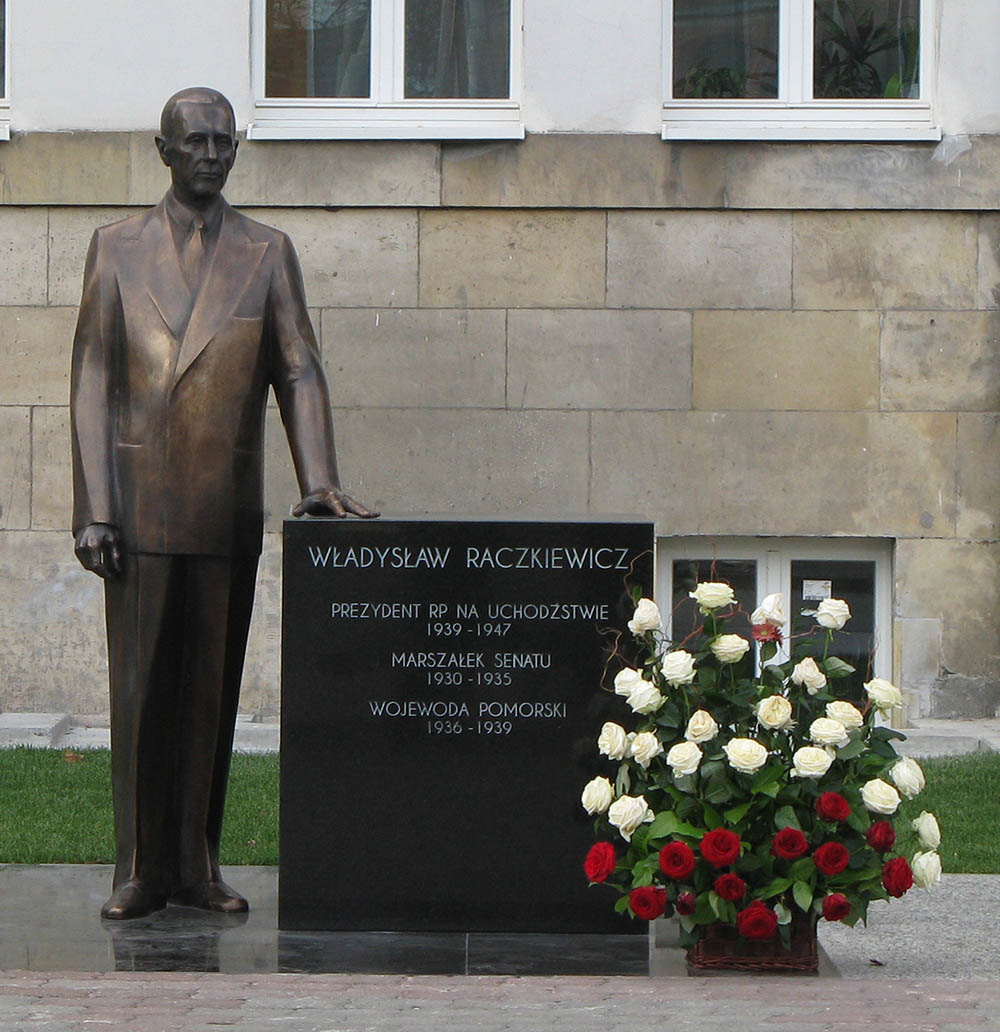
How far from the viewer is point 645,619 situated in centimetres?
622

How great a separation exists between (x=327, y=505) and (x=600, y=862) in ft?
5.06

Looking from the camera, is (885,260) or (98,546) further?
(885,260)

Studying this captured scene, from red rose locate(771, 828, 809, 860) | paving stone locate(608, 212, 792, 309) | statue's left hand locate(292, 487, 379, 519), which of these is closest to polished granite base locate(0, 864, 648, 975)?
red rose locate(771, 828, 809, 860)

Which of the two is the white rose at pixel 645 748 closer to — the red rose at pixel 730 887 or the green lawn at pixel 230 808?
the red rose at pixel 730 887

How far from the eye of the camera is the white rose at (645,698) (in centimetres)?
607

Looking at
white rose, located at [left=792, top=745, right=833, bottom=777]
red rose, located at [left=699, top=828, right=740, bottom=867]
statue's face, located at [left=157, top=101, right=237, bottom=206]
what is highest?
statue's face, located at [left=157, top=101, right=237, bottom=206]

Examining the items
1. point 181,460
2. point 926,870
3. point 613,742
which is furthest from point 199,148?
point 926,870

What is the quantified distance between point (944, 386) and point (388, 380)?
3292mm

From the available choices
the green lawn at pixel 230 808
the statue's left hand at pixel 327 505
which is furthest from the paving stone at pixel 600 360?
the statue's left hand at pixel 327 505

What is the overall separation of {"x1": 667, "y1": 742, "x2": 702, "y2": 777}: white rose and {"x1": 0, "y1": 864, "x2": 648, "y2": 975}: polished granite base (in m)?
0.66

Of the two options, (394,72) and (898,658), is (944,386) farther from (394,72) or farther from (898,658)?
(394,72)

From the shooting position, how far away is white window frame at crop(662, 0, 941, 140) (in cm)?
1166

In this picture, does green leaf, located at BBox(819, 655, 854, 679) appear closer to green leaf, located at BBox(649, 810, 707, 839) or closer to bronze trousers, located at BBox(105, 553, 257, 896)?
green leaf, located at BBox(649, 810, 707, 839)

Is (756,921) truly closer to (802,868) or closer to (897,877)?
(802,868)
